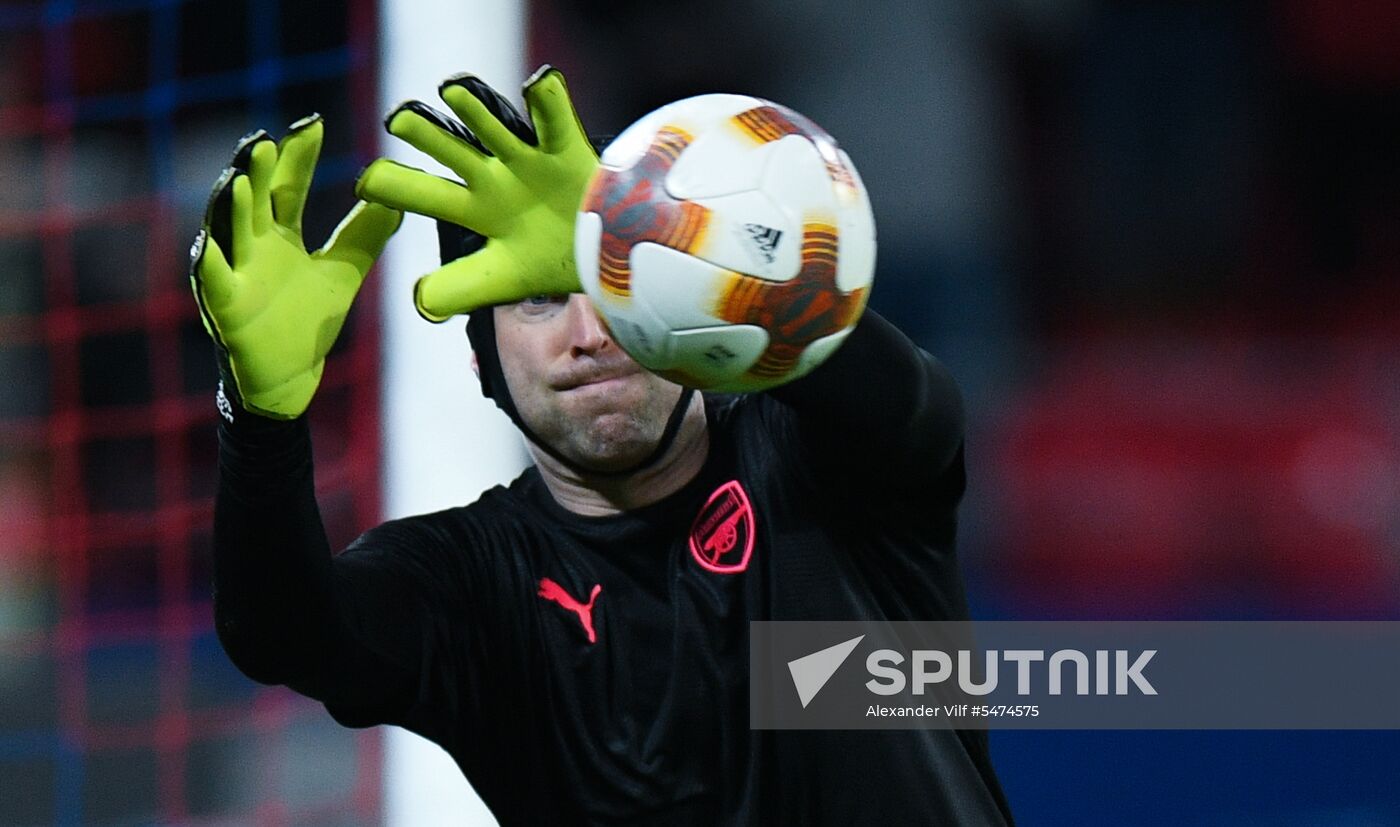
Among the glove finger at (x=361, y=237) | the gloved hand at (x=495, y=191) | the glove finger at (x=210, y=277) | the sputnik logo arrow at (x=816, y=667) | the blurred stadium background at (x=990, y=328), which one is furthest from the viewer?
the blurred stadium background at (x=990, y=328)

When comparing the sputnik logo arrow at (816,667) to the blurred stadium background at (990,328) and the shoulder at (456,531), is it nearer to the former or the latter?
the shoulder at (456,531)

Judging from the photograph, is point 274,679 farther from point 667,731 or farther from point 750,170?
point 750,170

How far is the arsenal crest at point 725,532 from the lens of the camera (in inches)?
93.6

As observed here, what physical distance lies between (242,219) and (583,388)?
48 centimetres

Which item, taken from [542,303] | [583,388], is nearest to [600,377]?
[583,388]

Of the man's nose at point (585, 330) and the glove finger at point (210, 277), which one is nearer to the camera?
the glove finger at point (210, 277)

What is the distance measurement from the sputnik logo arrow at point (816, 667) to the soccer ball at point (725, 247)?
0.52 m

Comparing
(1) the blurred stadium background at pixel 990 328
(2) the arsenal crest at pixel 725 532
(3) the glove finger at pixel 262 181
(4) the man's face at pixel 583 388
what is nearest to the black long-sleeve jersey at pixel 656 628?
(2) the arsenal crest at pixel 725 532

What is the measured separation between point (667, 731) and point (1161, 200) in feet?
16.3

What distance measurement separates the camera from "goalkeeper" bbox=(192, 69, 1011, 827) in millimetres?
2109

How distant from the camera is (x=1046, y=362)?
6602 mm

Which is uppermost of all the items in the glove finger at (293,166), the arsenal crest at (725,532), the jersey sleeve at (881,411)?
the glove finger at (293,166)

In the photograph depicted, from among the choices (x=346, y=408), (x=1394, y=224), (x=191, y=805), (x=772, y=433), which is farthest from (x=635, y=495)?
(x=1394, y=224)

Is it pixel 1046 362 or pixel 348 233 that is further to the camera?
pixel 1046 362
